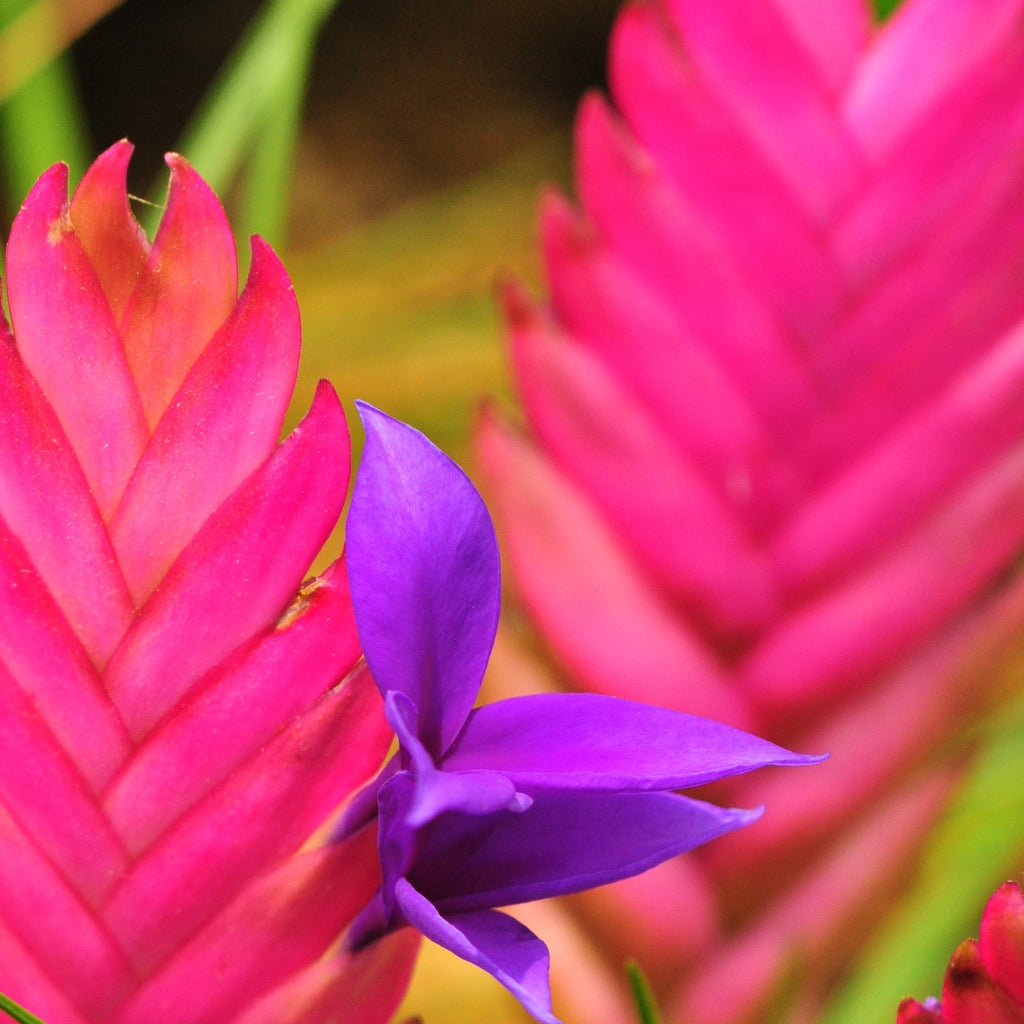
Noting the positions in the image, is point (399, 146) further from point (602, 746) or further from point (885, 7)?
point (602, 746)

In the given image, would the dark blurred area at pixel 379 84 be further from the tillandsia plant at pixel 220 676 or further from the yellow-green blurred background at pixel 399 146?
the tillandsia plant at pixel 220 676

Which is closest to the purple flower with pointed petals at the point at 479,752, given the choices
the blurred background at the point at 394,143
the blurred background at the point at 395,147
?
the blurred background at the point at 395,147

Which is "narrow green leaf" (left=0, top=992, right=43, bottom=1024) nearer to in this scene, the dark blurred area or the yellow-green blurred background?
the yellow-green blurred background

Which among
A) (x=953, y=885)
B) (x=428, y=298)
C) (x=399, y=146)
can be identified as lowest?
(x=953, y=885)

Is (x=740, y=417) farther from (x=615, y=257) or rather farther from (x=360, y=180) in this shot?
(x=360, y=180)

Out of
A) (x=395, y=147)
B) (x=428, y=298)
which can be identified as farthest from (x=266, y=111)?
(x=395, y=147)

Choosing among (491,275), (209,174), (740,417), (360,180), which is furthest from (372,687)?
(360,180)
